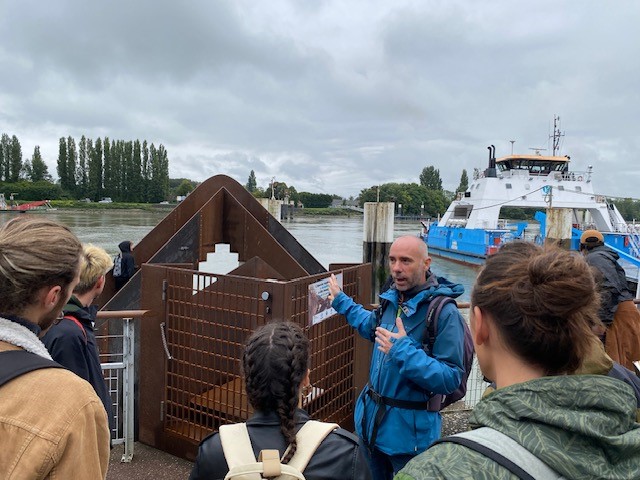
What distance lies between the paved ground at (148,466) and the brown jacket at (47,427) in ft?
7.41

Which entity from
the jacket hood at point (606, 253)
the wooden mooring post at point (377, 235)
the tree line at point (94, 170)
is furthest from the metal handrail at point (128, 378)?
the tree line at point (94, 170)

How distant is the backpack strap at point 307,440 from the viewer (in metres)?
1.38

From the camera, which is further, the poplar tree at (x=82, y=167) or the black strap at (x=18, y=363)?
the poplar tree at (x=82, y=167)

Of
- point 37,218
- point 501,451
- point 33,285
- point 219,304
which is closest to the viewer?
point 501,451

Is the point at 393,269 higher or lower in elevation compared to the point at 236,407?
A: higher

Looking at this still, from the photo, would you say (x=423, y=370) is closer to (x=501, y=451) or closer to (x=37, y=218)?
(x=501, y=451)

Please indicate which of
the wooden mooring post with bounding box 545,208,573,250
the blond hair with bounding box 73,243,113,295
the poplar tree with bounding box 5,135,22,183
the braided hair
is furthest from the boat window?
the poplar tree with bounding box 5,135,22,183

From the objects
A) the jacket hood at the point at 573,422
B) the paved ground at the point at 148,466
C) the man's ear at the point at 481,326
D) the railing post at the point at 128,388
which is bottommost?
the paved ground at the point at 148,466

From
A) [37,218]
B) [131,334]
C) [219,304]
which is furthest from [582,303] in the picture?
[131,334]

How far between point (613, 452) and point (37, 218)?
1509mm

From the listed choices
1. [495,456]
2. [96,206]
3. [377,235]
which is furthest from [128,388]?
[96,206]

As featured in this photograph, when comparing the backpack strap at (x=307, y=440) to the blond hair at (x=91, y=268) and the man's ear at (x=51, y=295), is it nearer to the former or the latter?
the man's ear at (x=51, y=295)

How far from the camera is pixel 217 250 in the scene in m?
4.51

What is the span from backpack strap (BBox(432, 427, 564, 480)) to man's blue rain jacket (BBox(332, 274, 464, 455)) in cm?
119
